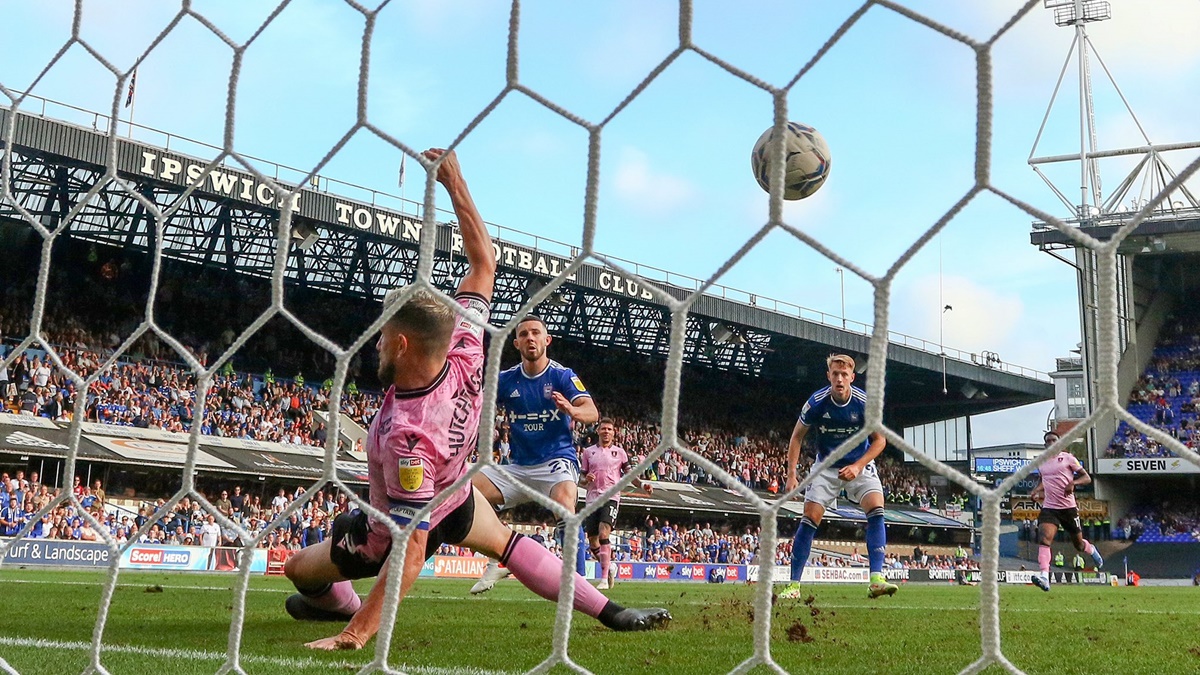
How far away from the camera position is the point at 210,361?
2281 centimetres

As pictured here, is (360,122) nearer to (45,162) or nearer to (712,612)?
(712,612)

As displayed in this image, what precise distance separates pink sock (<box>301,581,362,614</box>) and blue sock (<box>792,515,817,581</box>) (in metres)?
3.82

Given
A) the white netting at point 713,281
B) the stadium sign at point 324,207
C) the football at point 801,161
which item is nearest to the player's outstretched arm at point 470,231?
the white netting at point 713,281

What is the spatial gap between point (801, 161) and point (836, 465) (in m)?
3.57

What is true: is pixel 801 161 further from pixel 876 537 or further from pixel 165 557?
pixel 165 557

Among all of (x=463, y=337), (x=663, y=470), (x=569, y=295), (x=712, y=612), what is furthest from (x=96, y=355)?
(x=463, y=337)

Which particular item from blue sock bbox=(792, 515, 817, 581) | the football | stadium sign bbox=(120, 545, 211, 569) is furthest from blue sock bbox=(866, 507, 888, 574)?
stadium sign bbox=(120, 545, 211, 569)

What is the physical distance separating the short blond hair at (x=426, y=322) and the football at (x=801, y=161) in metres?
1.58

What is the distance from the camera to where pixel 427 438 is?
11.7ft

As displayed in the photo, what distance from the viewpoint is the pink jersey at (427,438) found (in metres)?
3.50

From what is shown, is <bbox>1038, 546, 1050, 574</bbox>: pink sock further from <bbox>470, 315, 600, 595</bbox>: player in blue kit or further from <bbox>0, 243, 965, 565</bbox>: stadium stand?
<bbox>470, 315, 600, 595</bbox>: player in blue kit

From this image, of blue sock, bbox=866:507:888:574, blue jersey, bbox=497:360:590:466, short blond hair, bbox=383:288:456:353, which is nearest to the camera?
short blond hair, bbox=383:288:456:353

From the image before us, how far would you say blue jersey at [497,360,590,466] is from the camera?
6977mm

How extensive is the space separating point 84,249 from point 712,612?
2030 centimetres
